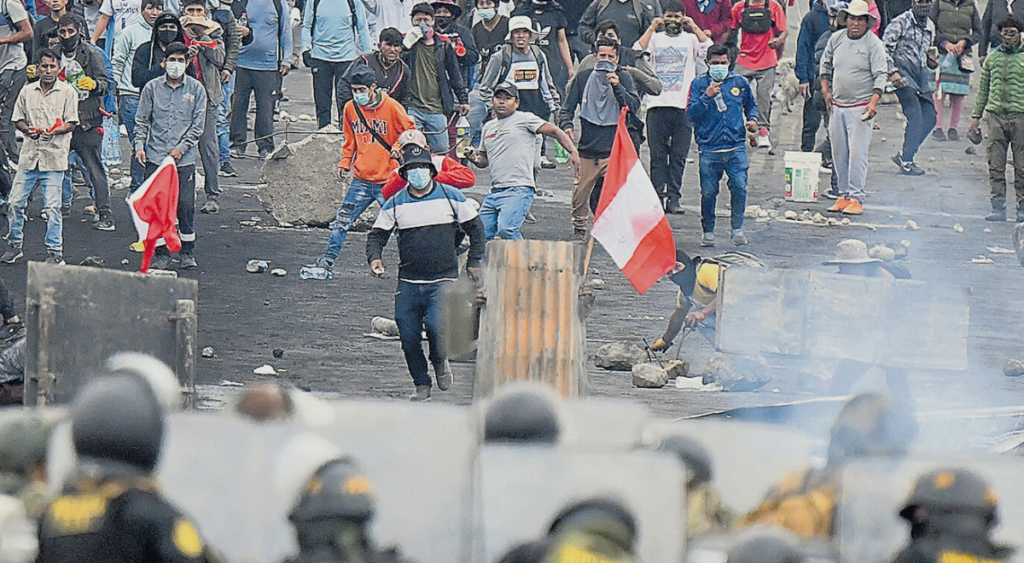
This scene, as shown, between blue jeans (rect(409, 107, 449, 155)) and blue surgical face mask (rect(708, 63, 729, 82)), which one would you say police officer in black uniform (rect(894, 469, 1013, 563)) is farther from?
blue jeans (rect(409, 107, 449, 155))

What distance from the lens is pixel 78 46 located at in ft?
45.2

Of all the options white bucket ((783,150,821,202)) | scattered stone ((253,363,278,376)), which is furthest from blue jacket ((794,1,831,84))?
scattered stone ((253,363,278,376))

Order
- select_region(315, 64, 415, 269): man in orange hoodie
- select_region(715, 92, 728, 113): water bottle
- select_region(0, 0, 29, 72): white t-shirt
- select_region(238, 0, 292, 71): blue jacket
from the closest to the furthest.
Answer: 1. select_region(315, 64, 415, 269): man in orange hoodie
2. select_region(0, 0, 29, 72): white t-shirt
3. select_region(715, 92, 728, 113): water bottle
4. select_region(238, 0, 292, 71): blue jacket

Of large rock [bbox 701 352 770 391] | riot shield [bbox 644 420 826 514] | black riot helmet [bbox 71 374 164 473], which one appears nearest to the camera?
black riot helmet [bbox 71 374 164 473]

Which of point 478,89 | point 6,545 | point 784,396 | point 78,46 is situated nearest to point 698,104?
point 478,89

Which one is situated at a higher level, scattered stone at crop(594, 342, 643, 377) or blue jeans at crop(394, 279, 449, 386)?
blue jeans at crop(394, 279, 449, 386)

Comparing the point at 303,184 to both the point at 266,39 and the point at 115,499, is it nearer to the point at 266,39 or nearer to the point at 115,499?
the point at 266,39

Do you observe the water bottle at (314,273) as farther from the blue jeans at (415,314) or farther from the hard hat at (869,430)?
the hard hat at (869,430)

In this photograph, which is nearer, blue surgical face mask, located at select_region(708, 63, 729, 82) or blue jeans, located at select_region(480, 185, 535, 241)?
blue jeans, located at select_region(480, 185, 535, 241)

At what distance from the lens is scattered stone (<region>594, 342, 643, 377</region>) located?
1123 cm

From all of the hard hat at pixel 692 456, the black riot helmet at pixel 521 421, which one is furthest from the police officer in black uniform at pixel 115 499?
the hard hat at pixel 692 456

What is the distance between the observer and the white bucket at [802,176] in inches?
644

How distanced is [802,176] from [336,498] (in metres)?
12.7

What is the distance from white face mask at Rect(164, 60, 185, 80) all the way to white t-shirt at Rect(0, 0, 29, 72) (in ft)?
6.42
